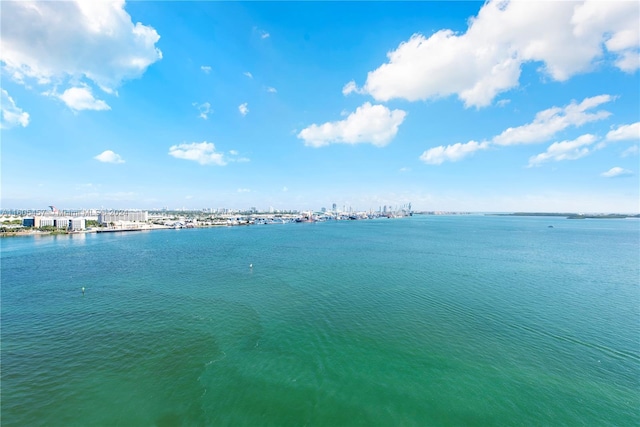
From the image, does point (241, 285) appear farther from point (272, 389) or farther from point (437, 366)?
point (437, 366)

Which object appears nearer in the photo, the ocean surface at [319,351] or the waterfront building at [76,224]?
the ocean surface at [319,351]

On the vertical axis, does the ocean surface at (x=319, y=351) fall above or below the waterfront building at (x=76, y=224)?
below

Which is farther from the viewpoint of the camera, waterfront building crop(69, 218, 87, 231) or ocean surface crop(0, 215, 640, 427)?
waterfront building crop(69, 218, 87, 231)

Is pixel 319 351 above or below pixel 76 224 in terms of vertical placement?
below

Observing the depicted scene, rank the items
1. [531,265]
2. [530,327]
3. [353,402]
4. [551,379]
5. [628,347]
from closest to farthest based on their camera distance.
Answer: [353,402] < [551,379] < [628,347] < [530,327] < [531,265]

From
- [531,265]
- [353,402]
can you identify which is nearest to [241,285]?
[353,402]

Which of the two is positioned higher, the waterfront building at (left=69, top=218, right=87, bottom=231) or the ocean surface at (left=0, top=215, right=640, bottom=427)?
the waterfront building at (left=69, top=218, right=87, bottom=231)

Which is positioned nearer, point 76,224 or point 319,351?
point 319,351

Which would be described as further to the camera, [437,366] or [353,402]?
[437,366]
